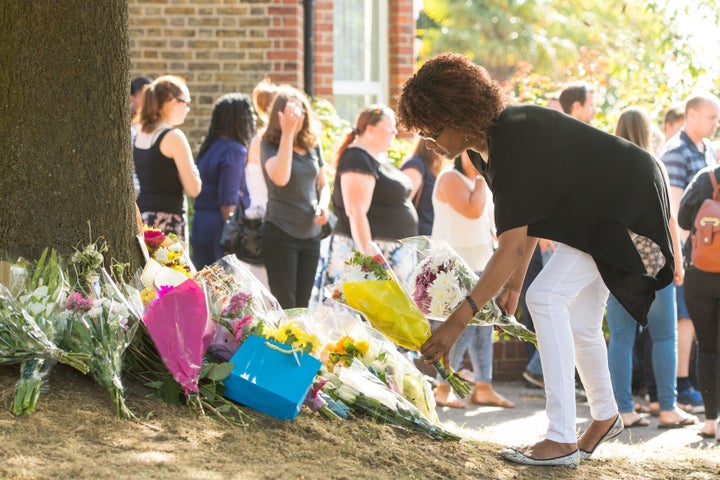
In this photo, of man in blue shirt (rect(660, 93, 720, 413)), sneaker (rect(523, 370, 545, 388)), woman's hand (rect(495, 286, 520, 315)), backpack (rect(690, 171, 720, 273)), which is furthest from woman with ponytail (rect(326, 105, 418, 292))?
woman's hand (rect(495, 286, 520, 315))

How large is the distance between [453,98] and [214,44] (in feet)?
21.8

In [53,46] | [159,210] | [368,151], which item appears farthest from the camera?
[368,151]

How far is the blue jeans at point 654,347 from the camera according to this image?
753 centimetres

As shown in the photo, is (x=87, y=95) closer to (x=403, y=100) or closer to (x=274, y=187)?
(x=403, y=100)

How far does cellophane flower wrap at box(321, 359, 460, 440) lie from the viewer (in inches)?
193

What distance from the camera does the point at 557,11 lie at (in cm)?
5412

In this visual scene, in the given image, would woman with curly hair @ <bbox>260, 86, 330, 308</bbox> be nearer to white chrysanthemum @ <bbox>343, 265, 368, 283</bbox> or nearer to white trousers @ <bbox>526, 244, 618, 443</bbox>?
white chrysanthemum @ <bbox>343, 265, 368, 283</bbox>

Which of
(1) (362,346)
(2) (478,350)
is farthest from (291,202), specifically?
(1) (362,346)

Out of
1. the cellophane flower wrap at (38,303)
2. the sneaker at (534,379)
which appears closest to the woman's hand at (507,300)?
the cellophane flower wrap at (38,303)

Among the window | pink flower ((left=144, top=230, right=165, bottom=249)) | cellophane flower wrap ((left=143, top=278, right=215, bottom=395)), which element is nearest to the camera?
cellophane flower wrap ((left=143, top=278, right=215, bottom=395))

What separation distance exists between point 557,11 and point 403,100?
51.4 meters

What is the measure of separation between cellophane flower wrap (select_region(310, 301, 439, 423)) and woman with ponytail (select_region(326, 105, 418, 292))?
2517 millimetres

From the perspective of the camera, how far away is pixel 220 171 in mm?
8070

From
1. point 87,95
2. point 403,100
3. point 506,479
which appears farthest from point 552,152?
point 87,95
